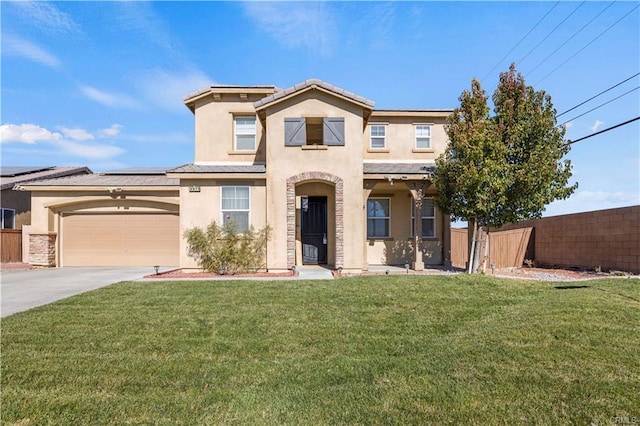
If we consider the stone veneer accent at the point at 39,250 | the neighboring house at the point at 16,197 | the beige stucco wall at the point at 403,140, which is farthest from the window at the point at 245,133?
the neighboring house at the point at 16,197

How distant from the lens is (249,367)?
462 centimetres

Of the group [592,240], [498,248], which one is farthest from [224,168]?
[592,240]

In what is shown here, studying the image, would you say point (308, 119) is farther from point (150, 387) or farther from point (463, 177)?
point (150, 387)

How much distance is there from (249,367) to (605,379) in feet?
13.4

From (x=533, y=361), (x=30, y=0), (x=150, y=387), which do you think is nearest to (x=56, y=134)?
(x=30, y=0)

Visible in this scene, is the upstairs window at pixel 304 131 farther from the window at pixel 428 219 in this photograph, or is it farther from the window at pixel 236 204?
the window at pixel 428 219

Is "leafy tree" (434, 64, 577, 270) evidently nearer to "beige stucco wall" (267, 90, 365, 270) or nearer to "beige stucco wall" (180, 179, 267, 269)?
"beige stucco wall" (267, 90, 365, 270)

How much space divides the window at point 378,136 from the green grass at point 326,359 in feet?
30.5

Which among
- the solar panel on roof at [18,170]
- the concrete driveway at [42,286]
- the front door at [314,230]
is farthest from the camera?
the solar panel on roof at [18,170]

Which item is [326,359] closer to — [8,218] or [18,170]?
[8,218]

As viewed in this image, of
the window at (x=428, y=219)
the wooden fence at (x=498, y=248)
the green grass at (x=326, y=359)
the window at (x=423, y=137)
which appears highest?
the window at (x=423, y=137)

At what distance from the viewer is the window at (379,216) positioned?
51.8 ft

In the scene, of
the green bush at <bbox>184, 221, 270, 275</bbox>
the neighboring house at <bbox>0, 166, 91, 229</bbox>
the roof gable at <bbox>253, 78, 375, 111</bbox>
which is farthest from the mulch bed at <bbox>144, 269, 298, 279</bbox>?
the neighboring house at <bbox>0, 166, 91, 229</bbox>

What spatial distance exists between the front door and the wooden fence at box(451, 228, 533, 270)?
6.45 metres
